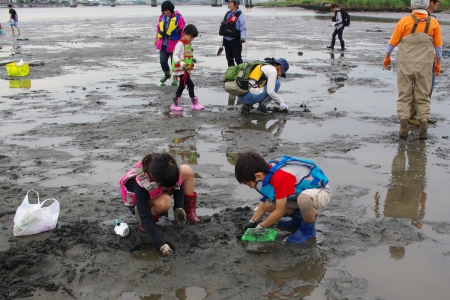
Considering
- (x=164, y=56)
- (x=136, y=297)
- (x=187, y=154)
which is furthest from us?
(x=164, y=56)

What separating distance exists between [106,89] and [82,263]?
6817mm

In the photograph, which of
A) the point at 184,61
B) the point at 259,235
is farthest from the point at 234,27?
the point at 259,235

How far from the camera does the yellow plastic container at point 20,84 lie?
401 inches

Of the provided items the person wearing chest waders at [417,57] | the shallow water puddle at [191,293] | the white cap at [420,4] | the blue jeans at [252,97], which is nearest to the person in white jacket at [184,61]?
the blue jeans at [252,97]

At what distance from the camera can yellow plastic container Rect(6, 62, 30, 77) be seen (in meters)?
11.2

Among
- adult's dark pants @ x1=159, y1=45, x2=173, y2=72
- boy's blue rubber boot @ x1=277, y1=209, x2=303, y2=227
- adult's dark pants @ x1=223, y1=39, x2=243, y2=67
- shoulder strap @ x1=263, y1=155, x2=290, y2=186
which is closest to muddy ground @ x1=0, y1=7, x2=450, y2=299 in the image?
boy's blue rubber boot @ x1=277, y1=209, x2=303, y2=227

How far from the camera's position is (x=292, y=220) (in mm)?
3979

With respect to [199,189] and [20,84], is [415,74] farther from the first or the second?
[20,84]

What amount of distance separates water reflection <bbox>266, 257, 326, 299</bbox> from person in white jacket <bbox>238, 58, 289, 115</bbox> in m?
4.32

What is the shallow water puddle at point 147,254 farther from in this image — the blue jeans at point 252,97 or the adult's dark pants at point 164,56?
the adult's dark pants at point 164,56

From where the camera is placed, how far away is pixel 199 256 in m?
3.50

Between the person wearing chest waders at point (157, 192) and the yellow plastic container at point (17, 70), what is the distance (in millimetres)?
8716

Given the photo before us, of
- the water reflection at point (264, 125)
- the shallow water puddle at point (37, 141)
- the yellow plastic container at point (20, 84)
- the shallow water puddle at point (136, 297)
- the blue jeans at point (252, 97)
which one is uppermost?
the blue jeans at point (252, 97)

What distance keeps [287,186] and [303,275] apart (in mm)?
674
